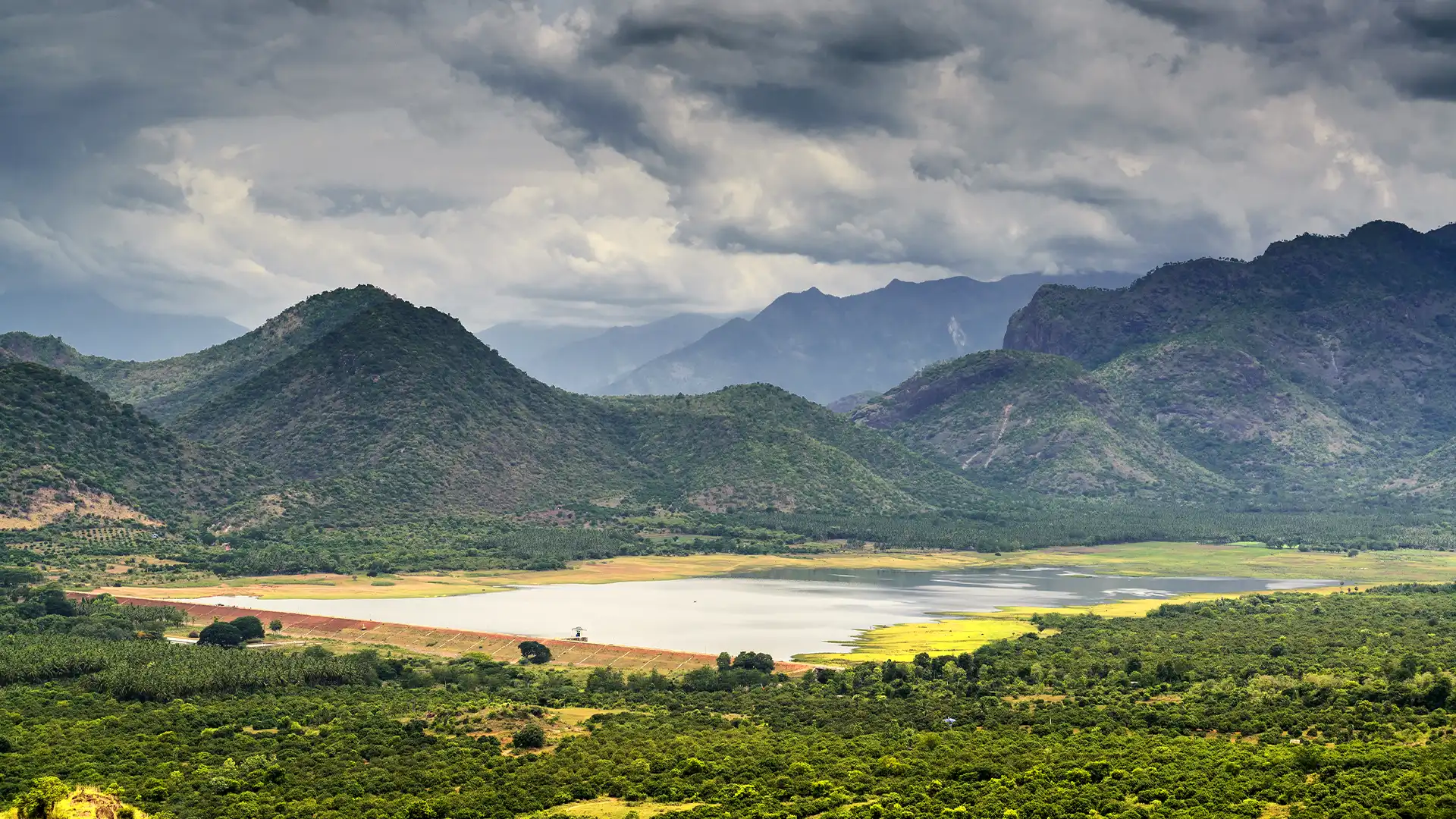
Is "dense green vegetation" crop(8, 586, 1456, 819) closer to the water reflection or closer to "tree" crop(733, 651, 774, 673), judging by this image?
"tree" crop(733, 651, 774, 673)

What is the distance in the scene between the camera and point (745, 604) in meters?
158

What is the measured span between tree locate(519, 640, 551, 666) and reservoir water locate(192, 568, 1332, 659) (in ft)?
27.8

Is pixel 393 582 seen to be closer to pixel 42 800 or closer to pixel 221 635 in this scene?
pixel 221 635

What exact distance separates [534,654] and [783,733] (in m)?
38.2

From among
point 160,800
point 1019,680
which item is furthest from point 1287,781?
point 160,800

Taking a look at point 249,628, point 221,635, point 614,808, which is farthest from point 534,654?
point 614,808

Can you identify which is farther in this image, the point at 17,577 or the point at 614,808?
the point at 17,577

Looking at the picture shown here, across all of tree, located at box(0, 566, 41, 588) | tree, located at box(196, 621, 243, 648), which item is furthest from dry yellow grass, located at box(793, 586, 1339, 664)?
tree, located at box(0, 566, 41, 588)

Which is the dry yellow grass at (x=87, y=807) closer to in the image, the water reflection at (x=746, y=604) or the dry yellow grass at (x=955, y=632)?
the dry yellow grass at (x=955, y=632)

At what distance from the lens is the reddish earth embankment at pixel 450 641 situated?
374ft

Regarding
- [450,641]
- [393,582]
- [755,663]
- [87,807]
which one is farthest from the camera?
[393,582]

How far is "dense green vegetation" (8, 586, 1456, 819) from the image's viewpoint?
6431cm

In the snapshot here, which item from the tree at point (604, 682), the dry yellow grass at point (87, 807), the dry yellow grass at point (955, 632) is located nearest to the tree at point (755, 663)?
the dry yellow grass at point (955, 632)

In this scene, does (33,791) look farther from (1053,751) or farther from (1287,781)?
(1287,781)
